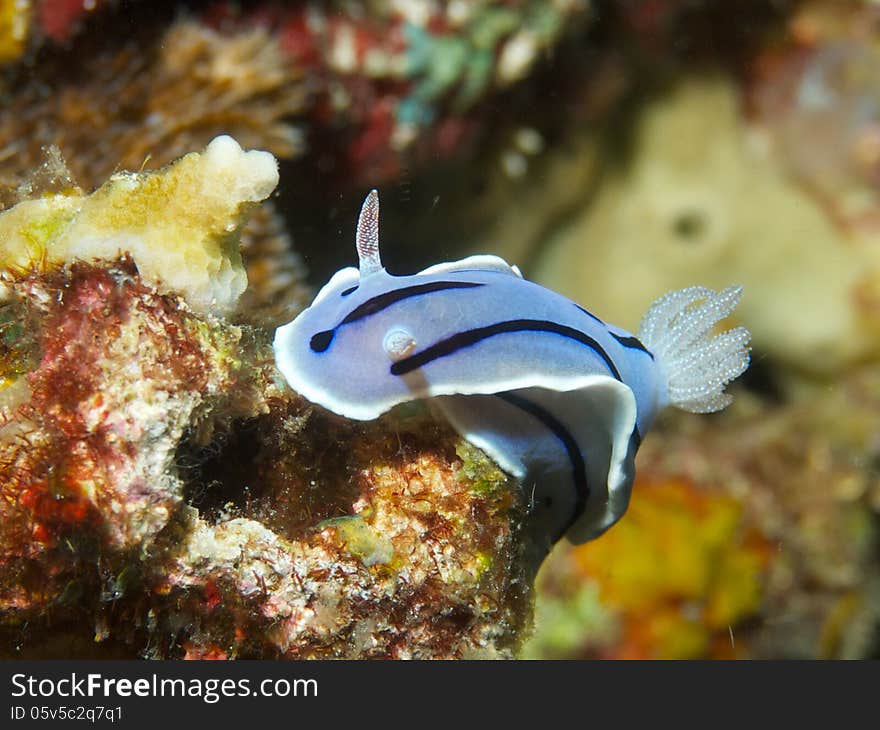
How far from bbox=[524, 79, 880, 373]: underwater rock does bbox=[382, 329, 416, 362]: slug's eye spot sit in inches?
201

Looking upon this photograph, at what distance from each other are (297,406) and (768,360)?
18.6 feet

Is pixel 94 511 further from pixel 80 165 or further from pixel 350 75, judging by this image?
pixel 350 75

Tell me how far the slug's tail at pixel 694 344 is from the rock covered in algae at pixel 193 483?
3.49ft

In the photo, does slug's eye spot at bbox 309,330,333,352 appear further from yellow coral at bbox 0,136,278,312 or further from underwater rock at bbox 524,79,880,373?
underwater rock at bbox 524,79,880,373

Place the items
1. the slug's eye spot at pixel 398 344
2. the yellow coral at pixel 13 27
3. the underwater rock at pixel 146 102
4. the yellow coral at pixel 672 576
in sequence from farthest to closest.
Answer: the yellow coral at pixel 672 576, the underwater rock at pixel 146 102, the yellow coral at pixel 13 27, the slug's eye spot at pixel 398 344

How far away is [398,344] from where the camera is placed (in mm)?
1901

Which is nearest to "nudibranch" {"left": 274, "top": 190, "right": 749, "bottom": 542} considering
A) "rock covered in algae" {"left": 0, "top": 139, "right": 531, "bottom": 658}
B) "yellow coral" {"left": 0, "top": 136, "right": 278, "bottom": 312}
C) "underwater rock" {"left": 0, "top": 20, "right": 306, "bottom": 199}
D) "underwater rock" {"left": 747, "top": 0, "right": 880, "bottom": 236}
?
"rock covered in algae" {"left": 0, "top": 139, "right": 531, "bottom": 658}

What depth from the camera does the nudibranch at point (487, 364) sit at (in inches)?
77.0

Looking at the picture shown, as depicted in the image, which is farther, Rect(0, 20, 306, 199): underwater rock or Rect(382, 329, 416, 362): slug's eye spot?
Rect(0, 20, 306, 199): underwater rock

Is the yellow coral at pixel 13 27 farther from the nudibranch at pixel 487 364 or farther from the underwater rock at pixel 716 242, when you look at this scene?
the underwater rock at pixel 716 242

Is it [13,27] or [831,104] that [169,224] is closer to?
[13,27]

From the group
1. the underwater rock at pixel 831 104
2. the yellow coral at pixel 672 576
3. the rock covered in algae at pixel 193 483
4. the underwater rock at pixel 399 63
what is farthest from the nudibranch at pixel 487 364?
the underwater rock at pixel 831 104

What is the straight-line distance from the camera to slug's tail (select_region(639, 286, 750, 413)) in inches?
109

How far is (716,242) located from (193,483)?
564 cm
